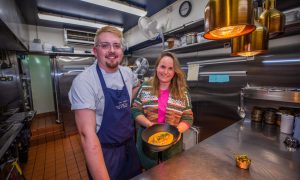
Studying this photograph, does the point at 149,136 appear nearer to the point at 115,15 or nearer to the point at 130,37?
the point at 115,15

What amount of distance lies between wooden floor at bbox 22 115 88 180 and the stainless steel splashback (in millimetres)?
238

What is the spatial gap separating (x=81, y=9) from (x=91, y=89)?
9.76 ft

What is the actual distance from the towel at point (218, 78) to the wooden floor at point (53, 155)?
2559mm

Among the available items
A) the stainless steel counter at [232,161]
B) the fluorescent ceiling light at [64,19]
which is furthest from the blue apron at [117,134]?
the fluorescent ceiling light at [64,19]

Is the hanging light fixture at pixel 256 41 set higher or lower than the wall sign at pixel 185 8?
lower

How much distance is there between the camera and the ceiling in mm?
2898

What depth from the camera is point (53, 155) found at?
316 cm

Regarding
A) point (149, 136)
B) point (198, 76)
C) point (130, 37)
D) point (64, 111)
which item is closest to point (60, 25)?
point (130, 37)

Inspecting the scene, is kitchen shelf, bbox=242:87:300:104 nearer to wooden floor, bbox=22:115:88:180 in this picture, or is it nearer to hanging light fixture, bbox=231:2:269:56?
hanging light fixture, bbox=231:2:269:56

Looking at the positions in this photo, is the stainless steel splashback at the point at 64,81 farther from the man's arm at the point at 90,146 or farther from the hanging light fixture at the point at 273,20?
the hanging light fixture at the point at 273,20

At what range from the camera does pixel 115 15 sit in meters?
3.58

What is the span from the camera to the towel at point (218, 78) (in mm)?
2220

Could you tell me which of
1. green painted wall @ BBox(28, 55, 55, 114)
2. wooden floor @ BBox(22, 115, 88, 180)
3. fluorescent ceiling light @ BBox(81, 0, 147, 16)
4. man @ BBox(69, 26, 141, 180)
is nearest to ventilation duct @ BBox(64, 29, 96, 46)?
green painted wall @ BBox(28, 55, 55, 114)

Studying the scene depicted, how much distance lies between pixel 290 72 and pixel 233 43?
42.9 inches
